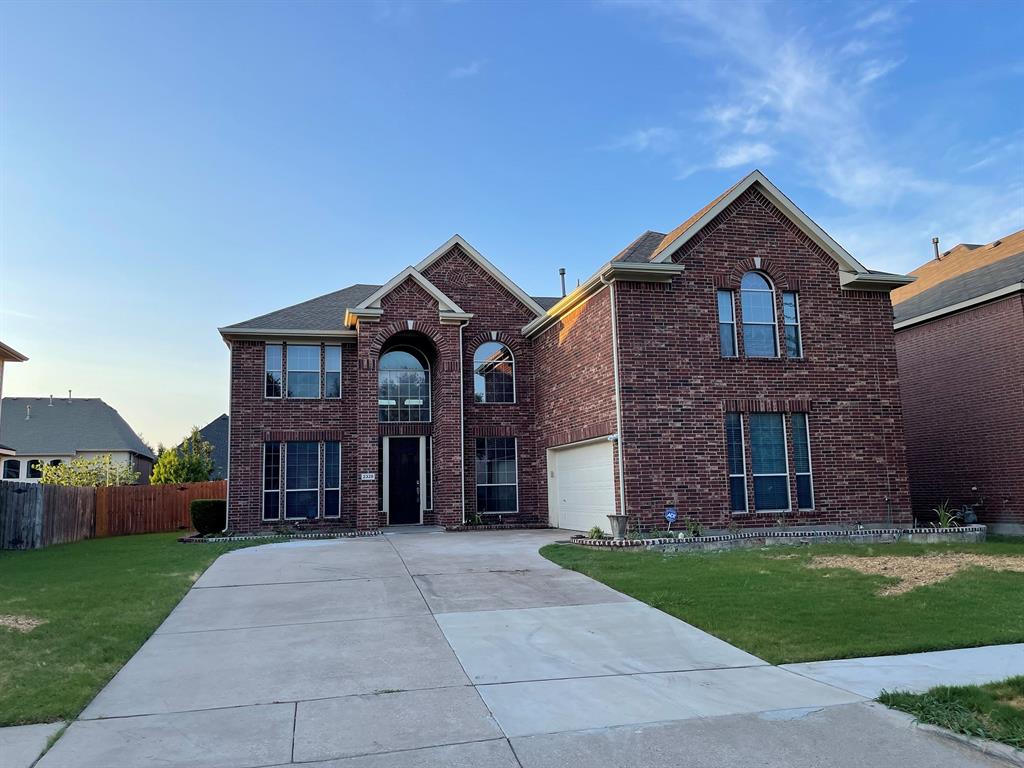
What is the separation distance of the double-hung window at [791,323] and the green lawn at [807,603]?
5.48m

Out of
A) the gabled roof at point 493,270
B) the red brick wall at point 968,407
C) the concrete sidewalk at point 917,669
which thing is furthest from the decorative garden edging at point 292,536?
the red brick wall at point 968,407

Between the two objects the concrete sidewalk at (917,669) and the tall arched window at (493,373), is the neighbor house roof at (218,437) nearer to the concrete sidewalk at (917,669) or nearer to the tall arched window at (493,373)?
the tall arched window at (493,373)

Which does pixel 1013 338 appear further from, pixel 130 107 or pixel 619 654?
pixel 130 107

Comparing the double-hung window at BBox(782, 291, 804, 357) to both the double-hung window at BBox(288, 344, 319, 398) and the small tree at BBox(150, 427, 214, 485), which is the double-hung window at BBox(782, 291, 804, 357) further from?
the small tree at BBox(150, 427, 214, 485)

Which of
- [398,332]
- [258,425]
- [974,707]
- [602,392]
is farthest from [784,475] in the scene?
[258,425]

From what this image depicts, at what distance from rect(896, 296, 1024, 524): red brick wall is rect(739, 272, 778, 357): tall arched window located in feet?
20.2

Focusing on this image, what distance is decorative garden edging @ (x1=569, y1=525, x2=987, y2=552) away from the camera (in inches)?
550

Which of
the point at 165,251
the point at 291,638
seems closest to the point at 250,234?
the point at 165,251

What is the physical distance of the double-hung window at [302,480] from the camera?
20.8 metres

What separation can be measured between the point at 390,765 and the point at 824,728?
2808 mm

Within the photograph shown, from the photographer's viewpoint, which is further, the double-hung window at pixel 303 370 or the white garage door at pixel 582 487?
the double-hung window at pixel 303 370

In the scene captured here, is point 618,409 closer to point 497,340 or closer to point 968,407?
point 497,340

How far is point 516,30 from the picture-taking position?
1407cm

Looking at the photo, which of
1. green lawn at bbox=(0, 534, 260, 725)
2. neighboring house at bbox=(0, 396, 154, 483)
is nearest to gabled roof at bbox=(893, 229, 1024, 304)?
green lawn at bbox=(0, 534, 260, 725)
